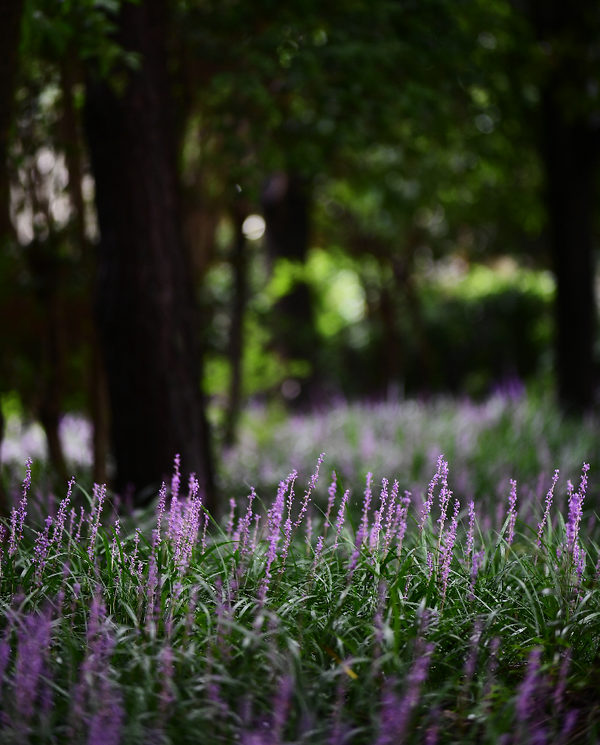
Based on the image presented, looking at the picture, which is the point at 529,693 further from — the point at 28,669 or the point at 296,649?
the point at 28,669

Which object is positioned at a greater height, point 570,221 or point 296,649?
point 570,221

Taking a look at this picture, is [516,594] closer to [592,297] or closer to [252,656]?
[252,656]

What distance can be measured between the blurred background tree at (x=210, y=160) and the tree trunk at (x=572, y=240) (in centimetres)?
2

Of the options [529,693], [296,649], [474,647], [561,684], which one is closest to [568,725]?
[561,684]

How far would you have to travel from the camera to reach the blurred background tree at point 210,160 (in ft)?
14.9

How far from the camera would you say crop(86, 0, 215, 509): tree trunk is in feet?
14.8

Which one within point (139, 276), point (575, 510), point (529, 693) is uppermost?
point (139, 276)

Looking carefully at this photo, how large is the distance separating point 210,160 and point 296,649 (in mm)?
4841

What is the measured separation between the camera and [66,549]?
2902mm

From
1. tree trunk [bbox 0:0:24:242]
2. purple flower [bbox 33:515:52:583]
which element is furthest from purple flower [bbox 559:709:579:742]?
tree trunk [bbox 0:0:24:242]

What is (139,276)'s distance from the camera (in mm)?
4527

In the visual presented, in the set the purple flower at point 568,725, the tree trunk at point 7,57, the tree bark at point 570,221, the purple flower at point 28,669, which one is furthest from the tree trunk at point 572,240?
the purple flower at point 28,669

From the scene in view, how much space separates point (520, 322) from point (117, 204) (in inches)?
429

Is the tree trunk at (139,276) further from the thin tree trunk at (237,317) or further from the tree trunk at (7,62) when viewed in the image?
the thin tree trunk at (237,317)
